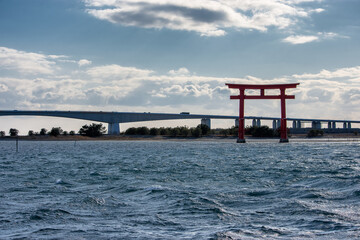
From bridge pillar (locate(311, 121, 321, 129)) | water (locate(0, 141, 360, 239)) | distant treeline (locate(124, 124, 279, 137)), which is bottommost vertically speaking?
water (locate(0, 141, 360, 239))

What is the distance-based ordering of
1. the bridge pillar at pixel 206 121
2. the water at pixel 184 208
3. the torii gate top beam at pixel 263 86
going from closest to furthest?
1. the water at pixel 184 208
2. the torii gate top beam at pixel 263 86
3. the bridge pillar at pixel 206 121

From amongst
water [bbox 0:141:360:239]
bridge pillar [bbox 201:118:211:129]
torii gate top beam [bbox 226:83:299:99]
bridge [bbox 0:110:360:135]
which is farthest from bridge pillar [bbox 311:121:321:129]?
water [bbox 0:141:360:239]

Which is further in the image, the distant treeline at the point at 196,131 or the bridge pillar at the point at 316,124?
A: the bridge pillar at the point at 316,124

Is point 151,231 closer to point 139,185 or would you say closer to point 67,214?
point 67,214

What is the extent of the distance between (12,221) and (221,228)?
19.9ft

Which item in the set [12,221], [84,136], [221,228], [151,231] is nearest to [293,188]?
→ [221,228]

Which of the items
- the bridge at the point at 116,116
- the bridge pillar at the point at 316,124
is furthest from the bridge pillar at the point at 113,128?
the bridge pillar at the point at 316,124

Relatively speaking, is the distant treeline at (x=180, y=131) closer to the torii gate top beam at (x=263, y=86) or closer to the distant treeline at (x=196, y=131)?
the distant treeline at (x=196, y=131)

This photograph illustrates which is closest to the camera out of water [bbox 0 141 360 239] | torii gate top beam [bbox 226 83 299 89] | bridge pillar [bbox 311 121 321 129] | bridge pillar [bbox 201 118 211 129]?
water [bbox 0 141 360 239]

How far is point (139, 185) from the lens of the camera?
20.8 metres

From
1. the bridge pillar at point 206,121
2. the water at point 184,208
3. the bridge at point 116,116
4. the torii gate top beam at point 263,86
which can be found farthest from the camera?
the bridge pillar at point 206,121

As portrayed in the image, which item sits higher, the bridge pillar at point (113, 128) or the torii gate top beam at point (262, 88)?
the torii gate top beam at point (262, 88)

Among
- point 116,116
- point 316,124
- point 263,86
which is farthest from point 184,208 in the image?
point 316,124

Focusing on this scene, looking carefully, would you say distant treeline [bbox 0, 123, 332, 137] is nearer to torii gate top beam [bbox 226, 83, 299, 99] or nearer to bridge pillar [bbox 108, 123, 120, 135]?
bridge pillar [bbox 108, 123, 120, 135]
